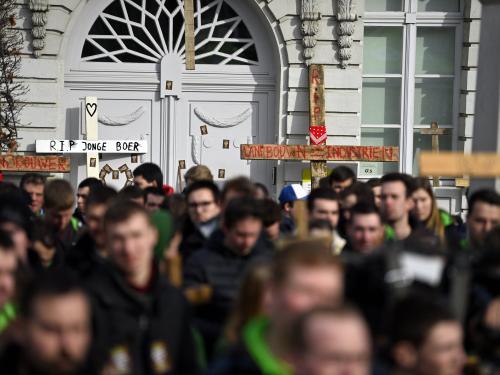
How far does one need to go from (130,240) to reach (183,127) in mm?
12396

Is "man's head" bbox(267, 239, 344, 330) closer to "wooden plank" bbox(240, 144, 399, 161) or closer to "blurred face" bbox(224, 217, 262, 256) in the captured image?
"blurred face" bbox(224, 217, 262, 256)

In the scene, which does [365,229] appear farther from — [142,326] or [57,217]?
[57,217]

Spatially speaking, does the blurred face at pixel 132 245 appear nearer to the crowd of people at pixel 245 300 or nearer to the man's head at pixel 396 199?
the crowd of people at pixel 245 300

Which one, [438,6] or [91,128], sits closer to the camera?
[91,128]

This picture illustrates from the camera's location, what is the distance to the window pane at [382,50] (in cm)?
1711

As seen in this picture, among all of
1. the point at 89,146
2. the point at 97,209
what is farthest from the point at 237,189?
the point at 89,146

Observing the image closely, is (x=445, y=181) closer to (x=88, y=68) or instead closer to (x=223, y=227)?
(x=88, y=68)

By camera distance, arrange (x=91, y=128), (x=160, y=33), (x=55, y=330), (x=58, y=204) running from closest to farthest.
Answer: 1. (x=55, y=330)
2. (x=58, y=204)
3. (x=91, y=128)
4. (x=160, y=33)

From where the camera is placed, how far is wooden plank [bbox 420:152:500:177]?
495 centimetres

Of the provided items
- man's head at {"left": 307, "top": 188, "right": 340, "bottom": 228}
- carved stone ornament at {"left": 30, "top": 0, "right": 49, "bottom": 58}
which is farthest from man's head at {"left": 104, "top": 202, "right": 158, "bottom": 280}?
carved stone ornament at {"left": 30, "top": 0, "right": 49, "bottom": 58}

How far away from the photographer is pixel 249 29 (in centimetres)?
1689

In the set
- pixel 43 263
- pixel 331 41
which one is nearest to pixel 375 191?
pixel 43 263

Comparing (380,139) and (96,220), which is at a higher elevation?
(380,139)

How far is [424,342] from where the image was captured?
3834 mm
